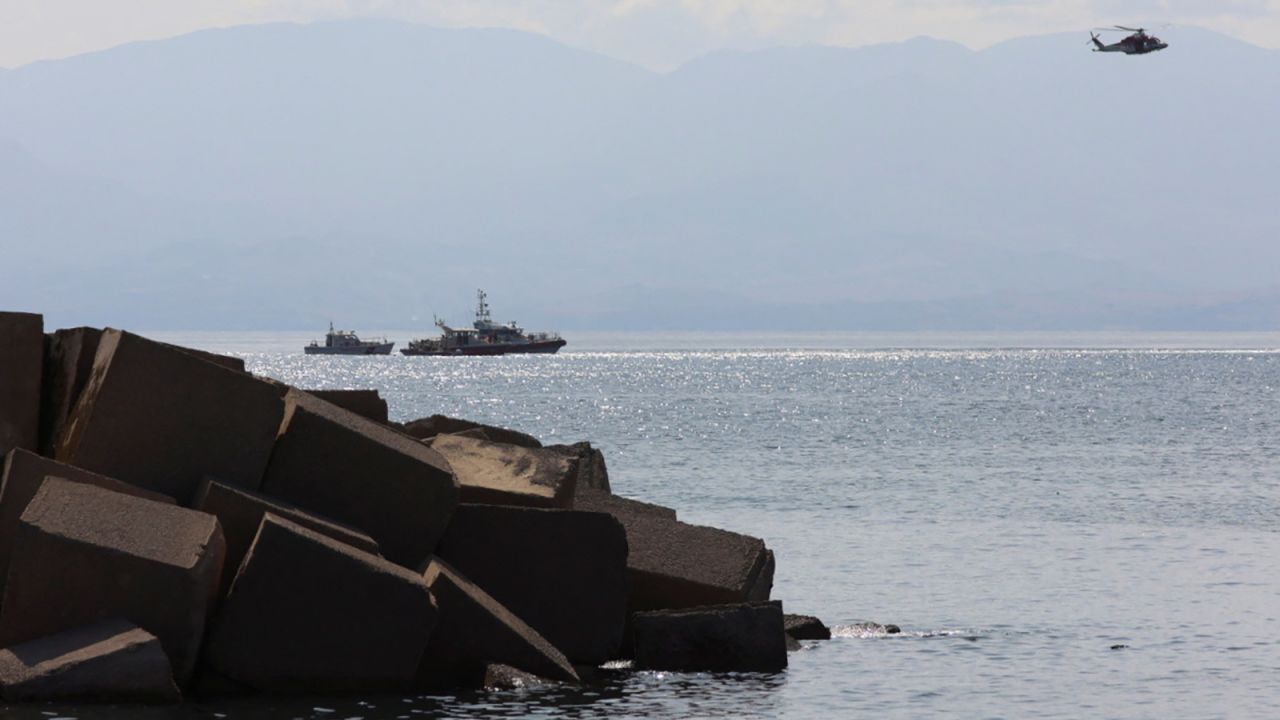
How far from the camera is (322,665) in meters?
13.4

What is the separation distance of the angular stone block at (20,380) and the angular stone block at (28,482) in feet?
4.16

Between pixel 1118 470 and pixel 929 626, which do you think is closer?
pixel 929 626

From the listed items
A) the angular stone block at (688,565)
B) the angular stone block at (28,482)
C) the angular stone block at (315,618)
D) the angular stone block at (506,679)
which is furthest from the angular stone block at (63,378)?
the angular stone block at (688,565)

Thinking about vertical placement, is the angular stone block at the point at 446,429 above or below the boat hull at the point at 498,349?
above

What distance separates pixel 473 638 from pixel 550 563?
1.32 meters

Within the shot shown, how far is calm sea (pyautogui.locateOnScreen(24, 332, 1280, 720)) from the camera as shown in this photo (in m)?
15.0

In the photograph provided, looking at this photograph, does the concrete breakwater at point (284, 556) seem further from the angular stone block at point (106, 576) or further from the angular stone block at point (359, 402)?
the angular stone block at point (359, 402)

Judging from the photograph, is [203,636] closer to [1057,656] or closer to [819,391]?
[1057,656]

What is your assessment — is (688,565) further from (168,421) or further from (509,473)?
(168,421)

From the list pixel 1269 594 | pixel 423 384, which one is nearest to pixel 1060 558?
pixel 1269 594

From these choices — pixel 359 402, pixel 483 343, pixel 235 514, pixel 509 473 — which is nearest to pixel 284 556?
pixel 235 514

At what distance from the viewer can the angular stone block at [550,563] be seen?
603 inches

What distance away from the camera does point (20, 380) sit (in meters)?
15.0

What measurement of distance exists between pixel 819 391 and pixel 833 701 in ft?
296
